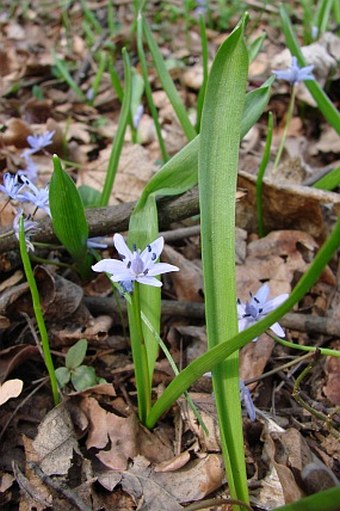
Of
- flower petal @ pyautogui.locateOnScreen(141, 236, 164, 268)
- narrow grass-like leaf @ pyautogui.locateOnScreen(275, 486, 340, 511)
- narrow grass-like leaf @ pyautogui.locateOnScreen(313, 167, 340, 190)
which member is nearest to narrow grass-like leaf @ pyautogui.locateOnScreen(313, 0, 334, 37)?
narrow grass-like leaf @ pyautogui.locateOnScreen(313, 167, 340, 190)

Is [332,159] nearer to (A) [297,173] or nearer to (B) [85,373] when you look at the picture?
(A) [297,173]

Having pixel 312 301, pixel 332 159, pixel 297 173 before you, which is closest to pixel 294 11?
pixel 332 159

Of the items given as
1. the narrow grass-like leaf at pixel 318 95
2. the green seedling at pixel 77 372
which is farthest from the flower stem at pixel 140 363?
the narrow grass-like leaf at pixel 318 95

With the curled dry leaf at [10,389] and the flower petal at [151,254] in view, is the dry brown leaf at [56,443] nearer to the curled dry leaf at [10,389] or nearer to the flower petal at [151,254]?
the curled dry leaf at [10,389]

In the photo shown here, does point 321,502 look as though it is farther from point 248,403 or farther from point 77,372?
point 77,372

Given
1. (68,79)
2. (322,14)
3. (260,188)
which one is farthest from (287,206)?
(68,79)

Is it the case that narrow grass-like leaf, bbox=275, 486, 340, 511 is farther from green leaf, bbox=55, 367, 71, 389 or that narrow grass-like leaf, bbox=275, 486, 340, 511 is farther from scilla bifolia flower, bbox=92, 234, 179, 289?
green leaf, bbox=55, 367, 71, 389
